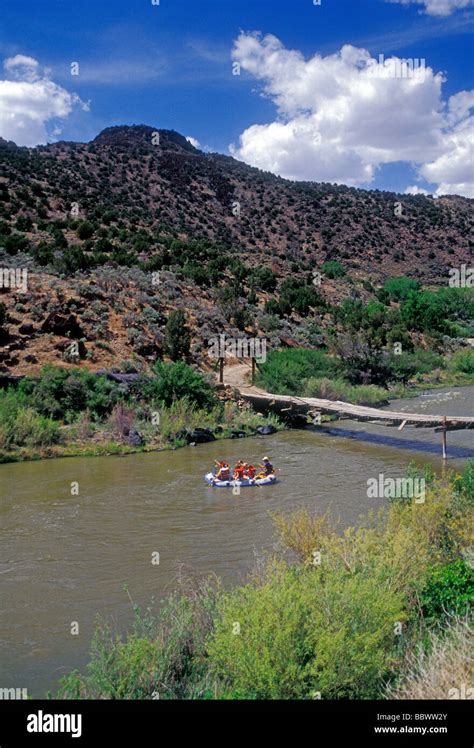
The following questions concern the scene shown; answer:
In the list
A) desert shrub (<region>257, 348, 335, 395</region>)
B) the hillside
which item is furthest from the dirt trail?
the hillside

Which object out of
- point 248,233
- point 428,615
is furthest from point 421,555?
point 248,233

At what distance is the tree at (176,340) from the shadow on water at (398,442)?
304 inches

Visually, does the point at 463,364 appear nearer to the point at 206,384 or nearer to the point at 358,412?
the point at 358,412

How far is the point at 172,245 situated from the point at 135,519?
33592 mm

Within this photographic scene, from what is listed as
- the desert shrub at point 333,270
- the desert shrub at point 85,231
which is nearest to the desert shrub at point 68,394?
the desert shrub at point 85,231

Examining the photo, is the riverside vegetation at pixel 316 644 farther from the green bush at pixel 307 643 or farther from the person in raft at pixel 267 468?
the person in raft at pixel 267 468

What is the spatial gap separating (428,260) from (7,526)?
2261 inches

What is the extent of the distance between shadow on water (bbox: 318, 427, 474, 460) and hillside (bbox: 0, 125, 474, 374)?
8.91 m

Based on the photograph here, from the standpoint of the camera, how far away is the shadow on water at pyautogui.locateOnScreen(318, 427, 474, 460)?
18719mm

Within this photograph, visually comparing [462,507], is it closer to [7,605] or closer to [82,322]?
[7,605]

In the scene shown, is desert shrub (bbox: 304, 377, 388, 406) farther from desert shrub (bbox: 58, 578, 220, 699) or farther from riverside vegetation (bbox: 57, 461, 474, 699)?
desert shrub (bbox: 58, 578, 220, 699)

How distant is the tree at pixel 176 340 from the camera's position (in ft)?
94.5

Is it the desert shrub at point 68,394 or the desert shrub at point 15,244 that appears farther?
the desert shrub at point 15,244
